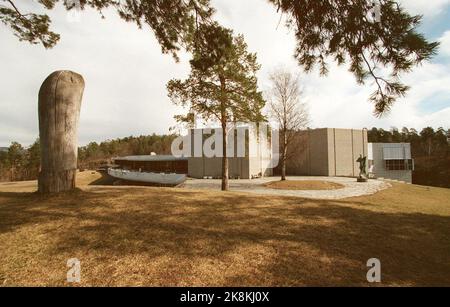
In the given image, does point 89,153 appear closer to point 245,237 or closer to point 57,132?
point 57,132

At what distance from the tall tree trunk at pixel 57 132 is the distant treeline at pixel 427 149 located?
68.4 meters

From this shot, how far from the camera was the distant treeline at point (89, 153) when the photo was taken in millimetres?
57125

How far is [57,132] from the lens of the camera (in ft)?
28.3

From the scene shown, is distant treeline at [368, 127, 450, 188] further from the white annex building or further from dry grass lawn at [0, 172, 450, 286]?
dry grass lawn at [0, 172, 450, 286]

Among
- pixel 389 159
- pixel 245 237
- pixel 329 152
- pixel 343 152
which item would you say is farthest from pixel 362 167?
pixel 245 237

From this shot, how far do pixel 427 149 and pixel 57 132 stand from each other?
4061 inches

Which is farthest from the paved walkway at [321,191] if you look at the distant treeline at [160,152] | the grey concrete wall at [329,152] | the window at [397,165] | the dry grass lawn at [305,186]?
the distant treeline at [160,152]

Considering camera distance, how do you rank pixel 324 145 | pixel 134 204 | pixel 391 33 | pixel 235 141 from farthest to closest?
1. pixel 324 145
2. pixel 235 141
3. pixel 134 204
4. pixel 391 33
